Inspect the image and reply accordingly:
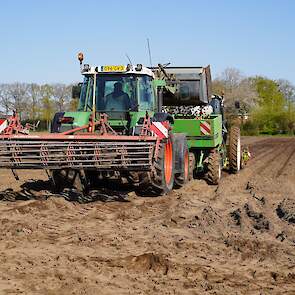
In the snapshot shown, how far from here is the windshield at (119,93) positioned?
33.3 feet

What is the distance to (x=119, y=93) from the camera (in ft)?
33.7

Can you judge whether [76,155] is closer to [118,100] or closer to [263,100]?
[118,100]

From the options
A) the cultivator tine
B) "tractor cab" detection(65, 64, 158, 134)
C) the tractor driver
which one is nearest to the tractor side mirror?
"tractor cab" detection(65, 64, 158, 134)

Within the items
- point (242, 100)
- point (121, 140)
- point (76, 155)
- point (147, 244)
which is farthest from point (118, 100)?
point (242, 100)

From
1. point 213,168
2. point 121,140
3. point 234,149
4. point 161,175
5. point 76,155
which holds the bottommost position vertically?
point 213,168

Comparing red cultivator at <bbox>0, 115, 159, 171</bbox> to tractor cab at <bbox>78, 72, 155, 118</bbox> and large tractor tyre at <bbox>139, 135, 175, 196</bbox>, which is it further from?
tractor cab at <bbox>78, 72, 155, 118</bbox>

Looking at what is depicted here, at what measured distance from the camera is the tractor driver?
10148 mm

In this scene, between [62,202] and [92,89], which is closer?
[62,202]

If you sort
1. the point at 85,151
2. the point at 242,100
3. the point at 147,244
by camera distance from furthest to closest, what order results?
the point at 242,100
the point at 85,151
the point at 147,244

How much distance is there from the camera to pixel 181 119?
12258 mm

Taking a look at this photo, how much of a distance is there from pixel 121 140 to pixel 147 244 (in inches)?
115

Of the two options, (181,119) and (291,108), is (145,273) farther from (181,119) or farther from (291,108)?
(291,108)

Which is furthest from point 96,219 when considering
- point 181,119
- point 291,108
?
point 291,108

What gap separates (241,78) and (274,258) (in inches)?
2795
